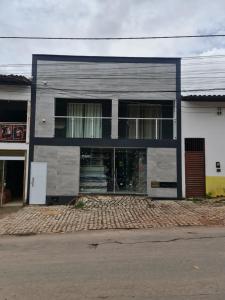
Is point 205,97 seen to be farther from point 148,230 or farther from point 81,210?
point 148,230

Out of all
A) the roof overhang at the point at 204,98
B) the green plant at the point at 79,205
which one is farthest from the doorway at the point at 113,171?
the roof overhang at the point at 204,98

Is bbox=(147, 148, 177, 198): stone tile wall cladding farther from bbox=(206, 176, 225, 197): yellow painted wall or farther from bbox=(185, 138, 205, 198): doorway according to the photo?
bbox=(206, 176, 225, 197): yellow painted wall

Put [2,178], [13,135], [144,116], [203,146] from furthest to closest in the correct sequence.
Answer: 1. [144,116]
2. [203,146]
3. [13,135]
4. [2,178]

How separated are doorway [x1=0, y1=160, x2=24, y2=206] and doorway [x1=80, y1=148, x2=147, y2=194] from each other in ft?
12.7

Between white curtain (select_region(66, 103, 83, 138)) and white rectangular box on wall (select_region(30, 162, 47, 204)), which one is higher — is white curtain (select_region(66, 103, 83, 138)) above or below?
above

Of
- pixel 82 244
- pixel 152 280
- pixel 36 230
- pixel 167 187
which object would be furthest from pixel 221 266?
pixel 167 187

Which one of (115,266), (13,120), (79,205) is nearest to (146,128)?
(79,205)

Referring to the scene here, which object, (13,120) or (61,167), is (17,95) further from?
(61,167)

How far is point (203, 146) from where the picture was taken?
21656 mm

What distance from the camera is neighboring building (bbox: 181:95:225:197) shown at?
2147 cm

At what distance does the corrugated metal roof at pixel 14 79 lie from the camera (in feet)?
67.4

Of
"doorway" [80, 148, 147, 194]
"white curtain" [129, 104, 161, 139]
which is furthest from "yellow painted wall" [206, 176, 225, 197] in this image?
"white curtain" [129, 104, 161, 139]

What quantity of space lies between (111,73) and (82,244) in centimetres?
1274

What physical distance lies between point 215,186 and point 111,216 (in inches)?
302
